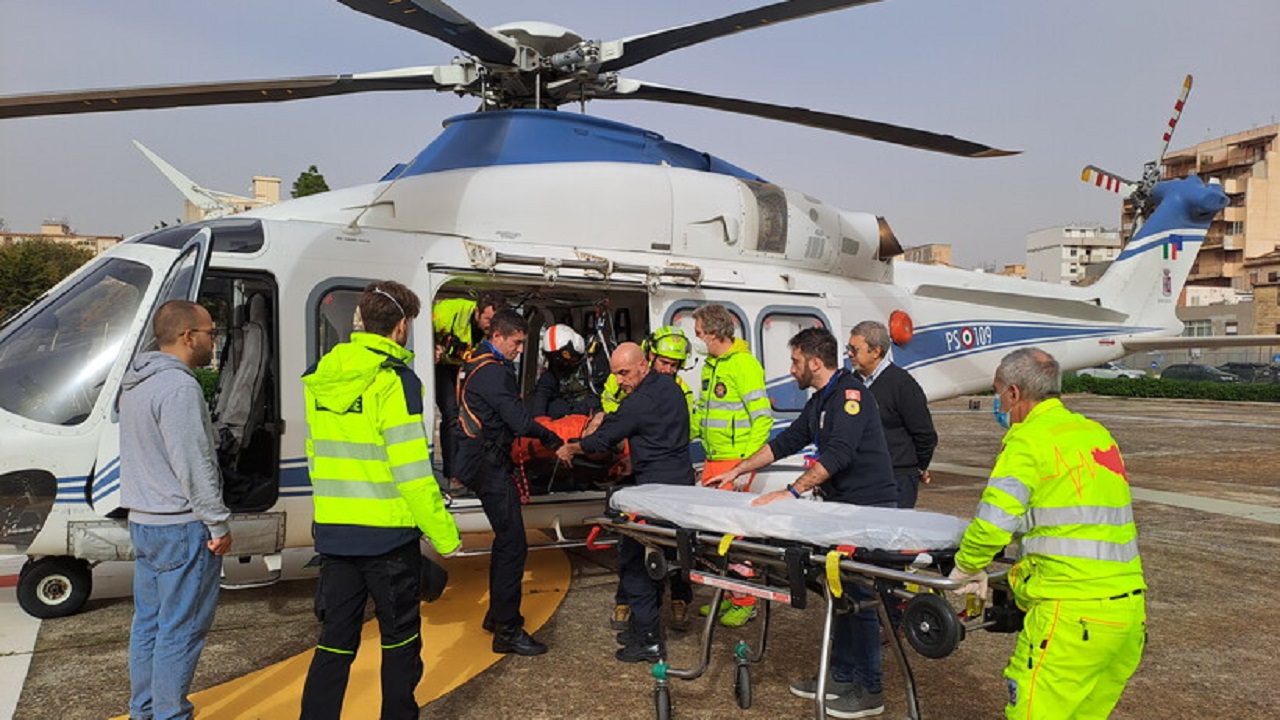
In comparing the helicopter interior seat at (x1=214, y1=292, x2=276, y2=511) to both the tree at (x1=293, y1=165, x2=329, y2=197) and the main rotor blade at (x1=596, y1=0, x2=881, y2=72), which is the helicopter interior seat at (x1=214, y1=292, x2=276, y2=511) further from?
the tree at (x1=293, y1=165, x2=329, y2=197)

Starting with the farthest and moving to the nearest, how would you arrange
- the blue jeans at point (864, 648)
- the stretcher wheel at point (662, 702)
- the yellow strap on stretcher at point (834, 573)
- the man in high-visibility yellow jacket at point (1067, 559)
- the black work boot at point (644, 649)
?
the black work boot at point (644, 649) → the blue jeans at point (864, 648) → the stretcher wheel at point (662, 702) → the yellow strap on stretcher at point (834, 573) → the man in high-visibility yellow jacket at point (1067, 559)

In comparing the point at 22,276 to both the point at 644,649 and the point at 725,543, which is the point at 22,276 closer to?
the point at 644,649

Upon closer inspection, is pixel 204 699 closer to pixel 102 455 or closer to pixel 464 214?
pixel 102 455

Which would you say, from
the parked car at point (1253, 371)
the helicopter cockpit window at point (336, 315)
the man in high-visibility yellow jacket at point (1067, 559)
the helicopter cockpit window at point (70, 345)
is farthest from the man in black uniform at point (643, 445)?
the parked car at point (1253, 371)

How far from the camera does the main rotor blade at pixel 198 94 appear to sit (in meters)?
5.23

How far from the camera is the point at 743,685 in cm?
384

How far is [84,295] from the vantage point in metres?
4.98

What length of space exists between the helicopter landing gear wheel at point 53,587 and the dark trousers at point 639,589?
124 inches

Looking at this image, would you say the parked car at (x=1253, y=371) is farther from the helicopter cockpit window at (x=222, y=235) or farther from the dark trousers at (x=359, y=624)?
the dark trousers at (x=359, y=624)

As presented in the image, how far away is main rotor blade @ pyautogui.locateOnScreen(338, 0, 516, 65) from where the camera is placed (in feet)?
A: 14.9

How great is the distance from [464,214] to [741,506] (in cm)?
329

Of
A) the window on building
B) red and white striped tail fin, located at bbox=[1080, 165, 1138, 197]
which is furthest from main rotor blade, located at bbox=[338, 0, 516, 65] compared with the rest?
the window on building

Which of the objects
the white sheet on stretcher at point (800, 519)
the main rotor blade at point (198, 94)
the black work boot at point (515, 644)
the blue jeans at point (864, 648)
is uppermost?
the main rotor blade at point (198, 94)

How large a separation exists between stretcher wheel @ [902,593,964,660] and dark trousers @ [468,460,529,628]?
2.24 m
